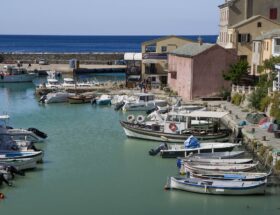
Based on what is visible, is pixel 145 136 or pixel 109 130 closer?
pixel 145 136

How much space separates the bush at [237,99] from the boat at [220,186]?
20.5 meters

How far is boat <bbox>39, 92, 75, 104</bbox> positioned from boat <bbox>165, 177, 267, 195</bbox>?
32406mm

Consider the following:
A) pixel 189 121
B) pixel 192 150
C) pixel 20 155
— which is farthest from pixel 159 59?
pixel 20 155

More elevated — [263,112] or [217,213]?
[263,112]

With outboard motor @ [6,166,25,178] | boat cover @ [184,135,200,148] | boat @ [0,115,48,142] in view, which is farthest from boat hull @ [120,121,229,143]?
outboard motor @ [6,166,25,178]

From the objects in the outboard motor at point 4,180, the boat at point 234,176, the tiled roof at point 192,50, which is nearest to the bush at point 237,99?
the tiled roof at point 192,50

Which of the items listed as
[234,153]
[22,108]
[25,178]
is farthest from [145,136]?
[22,108]

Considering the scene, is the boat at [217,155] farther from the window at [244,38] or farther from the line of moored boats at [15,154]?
the window at [244,38]

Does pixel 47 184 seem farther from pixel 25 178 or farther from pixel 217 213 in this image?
pixel 217 213

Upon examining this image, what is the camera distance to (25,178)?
2958 centimetres

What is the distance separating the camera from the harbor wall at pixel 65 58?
10280 cm

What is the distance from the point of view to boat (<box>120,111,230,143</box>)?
3709 centimetres

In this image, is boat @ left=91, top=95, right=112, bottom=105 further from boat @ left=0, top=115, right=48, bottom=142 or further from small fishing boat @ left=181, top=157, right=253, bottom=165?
small fishing boat @ left=181, top=157, right=253, bottom=165

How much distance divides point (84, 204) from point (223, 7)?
1628 inches
